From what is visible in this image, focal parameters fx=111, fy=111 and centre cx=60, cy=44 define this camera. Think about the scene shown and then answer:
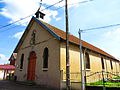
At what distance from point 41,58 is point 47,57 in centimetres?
85

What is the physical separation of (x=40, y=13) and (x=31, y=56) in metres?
6.78

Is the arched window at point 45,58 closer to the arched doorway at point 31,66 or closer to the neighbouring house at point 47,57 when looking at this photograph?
the neighbouring house at point 47,57

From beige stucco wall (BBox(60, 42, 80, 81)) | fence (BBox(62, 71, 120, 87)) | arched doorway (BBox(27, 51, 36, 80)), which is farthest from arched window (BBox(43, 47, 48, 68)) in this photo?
fence (BBox(62, 71, 120, 87))

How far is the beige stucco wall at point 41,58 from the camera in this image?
11.1m

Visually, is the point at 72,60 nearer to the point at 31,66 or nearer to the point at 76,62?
the point at 76,62

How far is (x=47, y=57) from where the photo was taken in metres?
12.8

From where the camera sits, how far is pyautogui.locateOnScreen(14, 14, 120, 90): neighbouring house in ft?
36.3

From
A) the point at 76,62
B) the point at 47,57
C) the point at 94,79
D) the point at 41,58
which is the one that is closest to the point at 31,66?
the point at 41,58

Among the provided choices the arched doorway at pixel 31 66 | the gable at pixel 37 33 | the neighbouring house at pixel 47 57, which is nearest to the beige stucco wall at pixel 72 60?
the neighbouring house at pixel 47 57

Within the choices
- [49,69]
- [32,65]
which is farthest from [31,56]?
[49,69]

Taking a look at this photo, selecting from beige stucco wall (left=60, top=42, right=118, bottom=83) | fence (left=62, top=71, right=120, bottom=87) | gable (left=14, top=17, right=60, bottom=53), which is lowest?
fence (left=62, top=71, right=120, bottom=87)

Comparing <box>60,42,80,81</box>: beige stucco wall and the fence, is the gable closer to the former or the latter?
<box>60,42,80,81</box>: beige stucco wall

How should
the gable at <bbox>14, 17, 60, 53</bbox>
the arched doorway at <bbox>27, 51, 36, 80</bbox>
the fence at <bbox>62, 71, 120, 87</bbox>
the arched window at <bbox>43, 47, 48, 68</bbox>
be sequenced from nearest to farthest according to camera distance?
the fence at <bbox>62, 71, 120, 87</bbox> < the arched window at <bbox>43, 47, 48, 68</bbox> < the gable at <bbox>14, 17, 60, 53</bbox> < the arched doorway at <bbox>27, 51, 36, 80</bbox>

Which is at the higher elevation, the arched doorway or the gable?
the gable
